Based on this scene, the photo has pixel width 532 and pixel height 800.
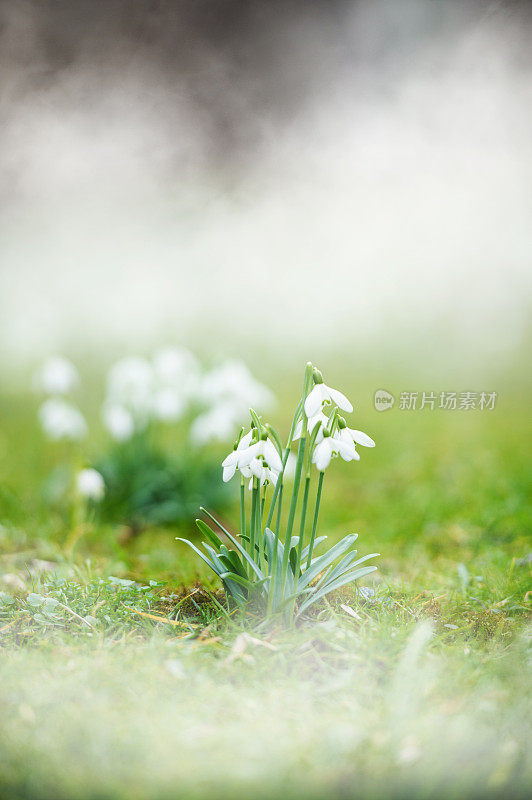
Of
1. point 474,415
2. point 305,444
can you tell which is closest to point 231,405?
point 305,444

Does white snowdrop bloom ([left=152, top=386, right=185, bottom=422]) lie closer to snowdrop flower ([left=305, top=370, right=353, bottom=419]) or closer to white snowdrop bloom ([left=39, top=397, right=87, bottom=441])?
white snowdrop bloom ([left=39, top=397, right=87, bottom=441])

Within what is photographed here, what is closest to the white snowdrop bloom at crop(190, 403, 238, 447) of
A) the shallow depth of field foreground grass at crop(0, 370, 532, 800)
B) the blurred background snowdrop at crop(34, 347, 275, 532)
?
the blurred background snowdrop at crop(34, 347, 275, 532)

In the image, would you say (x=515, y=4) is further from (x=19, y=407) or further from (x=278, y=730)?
(x=19, y=407)

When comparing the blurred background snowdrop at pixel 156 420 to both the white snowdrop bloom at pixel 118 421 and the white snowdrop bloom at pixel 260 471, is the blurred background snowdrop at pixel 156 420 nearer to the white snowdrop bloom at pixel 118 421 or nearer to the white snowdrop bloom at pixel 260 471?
the white snowdrop bloom at pixel 118 421

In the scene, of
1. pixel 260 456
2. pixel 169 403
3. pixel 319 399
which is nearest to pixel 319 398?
pixel 319 399

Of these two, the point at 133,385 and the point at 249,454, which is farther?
the point at 133,385

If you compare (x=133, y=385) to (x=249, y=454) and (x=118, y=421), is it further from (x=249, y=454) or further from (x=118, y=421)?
(x=249, y=454)
